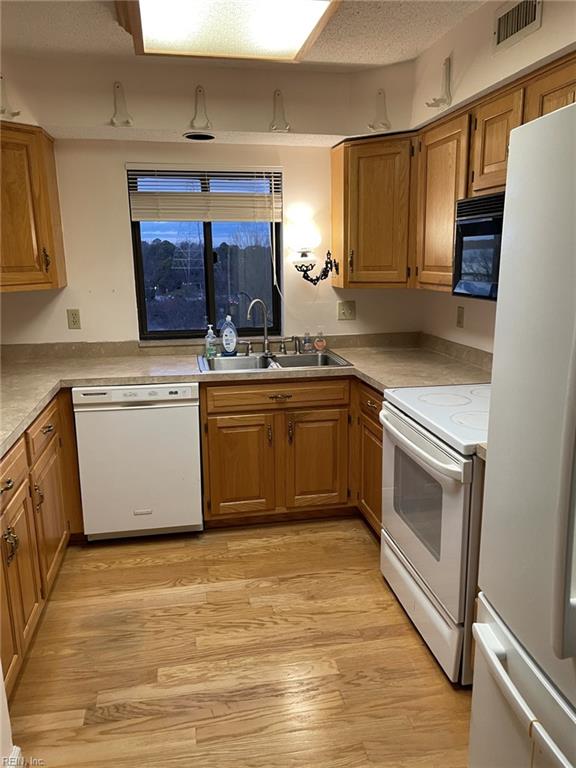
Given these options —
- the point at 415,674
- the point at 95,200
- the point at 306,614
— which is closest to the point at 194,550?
the point at 306,614

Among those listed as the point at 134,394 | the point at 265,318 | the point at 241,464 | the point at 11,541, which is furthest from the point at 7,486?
the point at 265,318

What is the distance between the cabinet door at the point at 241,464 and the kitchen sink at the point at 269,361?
38 cm

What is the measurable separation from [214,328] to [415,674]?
2239mm

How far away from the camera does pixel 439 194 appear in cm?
271

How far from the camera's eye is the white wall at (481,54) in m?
1.83

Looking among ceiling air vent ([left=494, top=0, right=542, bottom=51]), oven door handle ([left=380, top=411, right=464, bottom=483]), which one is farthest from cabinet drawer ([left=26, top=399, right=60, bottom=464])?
ceiling air vent ([left=494, top=0, right=542, bottom=51])

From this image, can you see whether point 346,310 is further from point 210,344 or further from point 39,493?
point 39,493

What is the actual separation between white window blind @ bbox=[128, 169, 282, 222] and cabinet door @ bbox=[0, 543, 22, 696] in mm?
2148

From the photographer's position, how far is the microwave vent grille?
6.96ft

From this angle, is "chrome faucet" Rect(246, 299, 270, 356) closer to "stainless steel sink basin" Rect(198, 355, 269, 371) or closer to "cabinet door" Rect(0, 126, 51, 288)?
"stainless steel sink basin" Rect(198, 355, 269, 371)

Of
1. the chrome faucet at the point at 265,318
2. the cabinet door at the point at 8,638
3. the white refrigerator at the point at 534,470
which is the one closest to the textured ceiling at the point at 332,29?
the chrome faucet at the point at 265,318

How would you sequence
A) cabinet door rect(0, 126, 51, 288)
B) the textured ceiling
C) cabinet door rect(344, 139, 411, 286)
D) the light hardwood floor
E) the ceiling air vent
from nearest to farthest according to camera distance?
the light hardwood floor, the ceiling air vent, the textured ceiling, cabinet door rect(0, 126, 51, 288), cabinet door rect(344, 139, 411, 286)

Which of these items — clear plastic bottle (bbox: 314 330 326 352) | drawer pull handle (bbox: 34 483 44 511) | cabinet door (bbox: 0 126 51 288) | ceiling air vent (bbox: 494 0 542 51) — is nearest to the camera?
ceiling air vent (bbox: 494 0 542 51)

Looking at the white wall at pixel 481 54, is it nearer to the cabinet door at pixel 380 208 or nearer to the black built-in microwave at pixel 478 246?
the cabinet door at pixel 380 208
